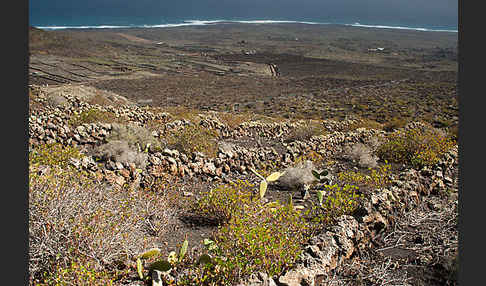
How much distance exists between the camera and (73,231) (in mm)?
3104

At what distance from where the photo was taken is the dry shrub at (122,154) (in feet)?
19.3

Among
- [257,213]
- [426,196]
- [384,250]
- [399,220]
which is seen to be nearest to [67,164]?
[257,213]

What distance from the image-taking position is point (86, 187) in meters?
3.96

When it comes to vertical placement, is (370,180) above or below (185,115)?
below

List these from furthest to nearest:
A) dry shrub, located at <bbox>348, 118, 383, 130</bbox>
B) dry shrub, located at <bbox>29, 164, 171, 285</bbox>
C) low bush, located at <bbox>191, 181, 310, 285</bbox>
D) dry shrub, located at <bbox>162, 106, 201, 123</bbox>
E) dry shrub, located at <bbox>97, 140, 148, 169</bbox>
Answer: dry shrub, located at <bbox>348, 118, 383, 130</bbox>, dry shrub, located at <bbox>162, 106, 201, 123</bbox>, dry shrub, located at <bbox>97, 140, 148, 169</bbox>, low bush, located at <bbox>191, 181, 310, 285</bbox>, dry shrub, located at <bbox>29, 164, 171, 285</bbox>

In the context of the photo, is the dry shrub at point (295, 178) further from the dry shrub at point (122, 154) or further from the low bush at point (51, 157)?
the low bush at point (51, 157)

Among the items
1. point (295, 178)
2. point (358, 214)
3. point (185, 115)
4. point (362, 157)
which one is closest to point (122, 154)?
point (295, 178)

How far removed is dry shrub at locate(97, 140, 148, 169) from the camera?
589 centimetres

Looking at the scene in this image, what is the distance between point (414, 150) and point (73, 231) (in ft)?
27.7

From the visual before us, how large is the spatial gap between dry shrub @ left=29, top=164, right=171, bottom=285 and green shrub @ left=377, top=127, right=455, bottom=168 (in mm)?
7158

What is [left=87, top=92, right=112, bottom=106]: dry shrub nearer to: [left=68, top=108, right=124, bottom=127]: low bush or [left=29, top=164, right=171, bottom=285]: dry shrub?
[left=68, top=108, right=124, bottom=127]: low bush

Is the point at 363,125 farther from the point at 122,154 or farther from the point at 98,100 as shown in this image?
the point at 98,100

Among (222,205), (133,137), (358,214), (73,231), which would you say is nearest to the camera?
(73,231)

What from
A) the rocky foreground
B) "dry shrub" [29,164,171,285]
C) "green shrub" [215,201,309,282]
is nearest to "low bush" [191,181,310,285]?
"green shrub" [215,201,309,282]
